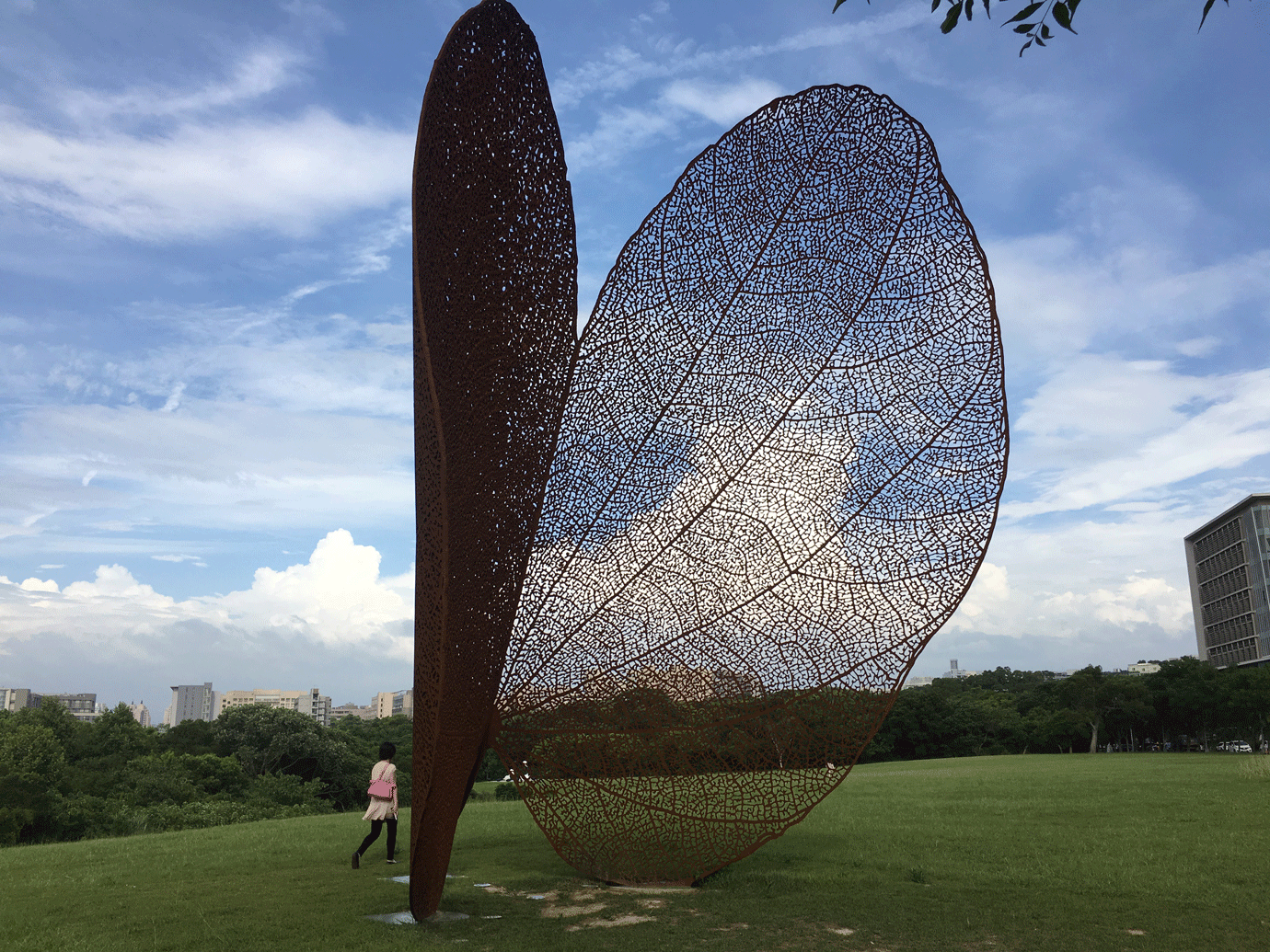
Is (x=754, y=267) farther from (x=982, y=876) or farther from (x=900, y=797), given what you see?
(x=900, y=797)

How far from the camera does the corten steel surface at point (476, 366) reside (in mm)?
5160

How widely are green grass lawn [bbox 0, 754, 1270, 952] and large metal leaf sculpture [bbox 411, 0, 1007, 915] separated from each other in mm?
642

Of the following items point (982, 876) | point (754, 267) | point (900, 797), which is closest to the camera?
point (754, 267)

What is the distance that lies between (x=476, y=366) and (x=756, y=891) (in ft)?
14.6

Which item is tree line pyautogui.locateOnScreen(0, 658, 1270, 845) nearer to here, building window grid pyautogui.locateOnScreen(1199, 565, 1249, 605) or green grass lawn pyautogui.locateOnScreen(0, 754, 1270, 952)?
green grass lawn pyautogui.locateOnScreen(0, 754, 1270, 952)

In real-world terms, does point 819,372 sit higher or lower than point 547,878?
higher

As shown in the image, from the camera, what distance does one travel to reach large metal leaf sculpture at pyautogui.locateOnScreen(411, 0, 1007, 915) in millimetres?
5902

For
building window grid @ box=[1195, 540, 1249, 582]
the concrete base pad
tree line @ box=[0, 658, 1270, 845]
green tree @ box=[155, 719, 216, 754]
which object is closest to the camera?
the concrete base pad

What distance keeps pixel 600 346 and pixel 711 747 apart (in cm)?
320

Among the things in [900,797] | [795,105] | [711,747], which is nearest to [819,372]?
[795,105]

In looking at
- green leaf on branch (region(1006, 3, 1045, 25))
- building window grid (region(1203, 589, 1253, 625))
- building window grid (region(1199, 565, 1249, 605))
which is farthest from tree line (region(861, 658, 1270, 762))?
green leaf on branch (region(1006, 3, 1045, 25))

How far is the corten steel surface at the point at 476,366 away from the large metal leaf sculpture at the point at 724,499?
51 mm

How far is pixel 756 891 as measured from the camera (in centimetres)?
651

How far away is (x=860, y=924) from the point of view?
555 cm
